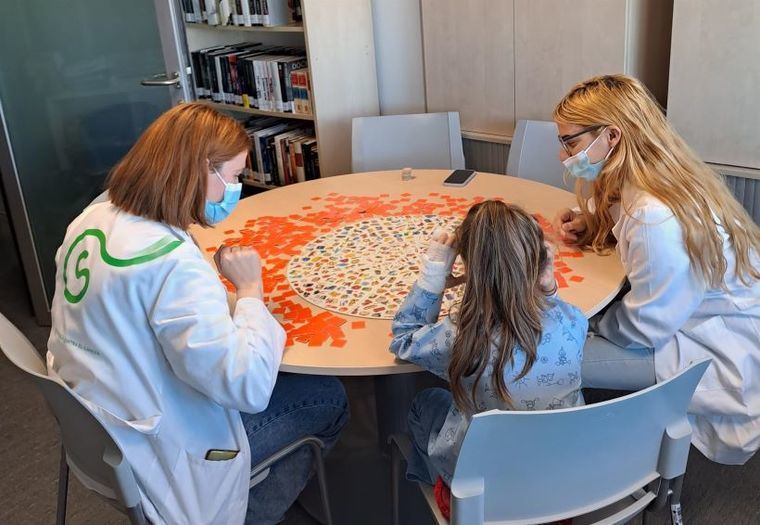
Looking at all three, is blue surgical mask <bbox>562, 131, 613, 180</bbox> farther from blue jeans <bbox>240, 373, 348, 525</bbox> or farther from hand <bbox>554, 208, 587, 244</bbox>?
blue jeans <bbox>240, 373, 348, 525</bbox>

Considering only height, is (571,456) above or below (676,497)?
above

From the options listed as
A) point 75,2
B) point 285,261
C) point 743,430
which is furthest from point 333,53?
point 743,430

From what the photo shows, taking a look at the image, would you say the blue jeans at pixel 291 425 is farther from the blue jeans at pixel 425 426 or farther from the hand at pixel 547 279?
the hand at pixel 547 279

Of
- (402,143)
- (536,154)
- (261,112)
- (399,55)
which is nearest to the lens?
(536,154)

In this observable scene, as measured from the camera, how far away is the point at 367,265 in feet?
6.35

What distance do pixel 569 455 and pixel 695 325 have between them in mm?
730

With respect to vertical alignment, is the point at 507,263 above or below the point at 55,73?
below

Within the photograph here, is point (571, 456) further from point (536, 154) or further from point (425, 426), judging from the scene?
point (536, 154)

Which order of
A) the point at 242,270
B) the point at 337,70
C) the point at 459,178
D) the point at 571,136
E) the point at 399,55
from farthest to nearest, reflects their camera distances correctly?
the point at 399,55 → the point at 337,70 → the point at 459,178 → the point at 571,136 → the point at 242,270

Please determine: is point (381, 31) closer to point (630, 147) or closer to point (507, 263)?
point (630, 147)

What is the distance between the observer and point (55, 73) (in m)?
3.36

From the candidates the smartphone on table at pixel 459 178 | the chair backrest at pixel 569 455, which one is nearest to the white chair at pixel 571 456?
the chair backrest at pixel 569 455

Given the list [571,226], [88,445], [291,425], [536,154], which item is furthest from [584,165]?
[88,445]

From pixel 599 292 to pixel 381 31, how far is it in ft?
7.21
